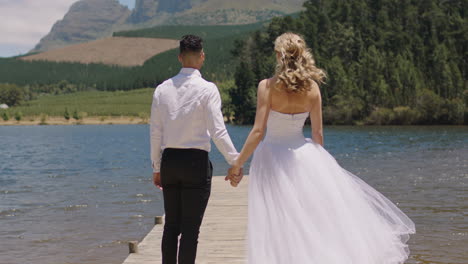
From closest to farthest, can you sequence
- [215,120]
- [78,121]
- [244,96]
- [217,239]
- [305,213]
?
[215,120] → [305,213] → [217,239] → [244,96] → [78,121]

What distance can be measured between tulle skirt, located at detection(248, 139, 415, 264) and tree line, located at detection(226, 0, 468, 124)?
88.0 metres

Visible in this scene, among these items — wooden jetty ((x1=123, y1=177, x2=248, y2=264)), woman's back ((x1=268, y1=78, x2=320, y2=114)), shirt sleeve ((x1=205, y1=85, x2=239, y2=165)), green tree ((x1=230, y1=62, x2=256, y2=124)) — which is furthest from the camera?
green tree ((x1=230, y1=62, x2=256, y2=124))

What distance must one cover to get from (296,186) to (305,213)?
28cm

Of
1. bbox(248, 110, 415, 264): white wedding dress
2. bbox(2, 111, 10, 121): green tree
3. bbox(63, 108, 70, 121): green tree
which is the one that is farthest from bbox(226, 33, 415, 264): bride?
bbox(2, 111, 10, 121): green tree

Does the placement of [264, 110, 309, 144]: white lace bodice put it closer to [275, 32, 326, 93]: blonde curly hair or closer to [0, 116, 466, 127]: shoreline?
[275, 32, 326, 93]: blonde curly hair

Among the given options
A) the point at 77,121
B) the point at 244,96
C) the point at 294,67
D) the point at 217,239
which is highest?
the point at 294,67

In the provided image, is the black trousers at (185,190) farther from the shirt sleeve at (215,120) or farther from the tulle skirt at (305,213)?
the tulle skirt at (305,213)

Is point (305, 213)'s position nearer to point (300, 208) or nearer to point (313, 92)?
point (300, 208)

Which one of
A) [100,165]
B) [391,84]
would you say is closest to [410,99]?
[391,84]

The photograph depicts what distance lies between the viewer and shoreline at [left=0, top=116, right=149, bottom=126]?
177 m

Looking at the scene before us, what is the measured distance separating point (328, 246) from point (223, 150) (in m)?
1.36

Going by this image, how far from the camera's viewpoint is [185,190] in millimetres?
6160

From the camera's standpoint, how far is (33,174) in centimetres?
3506

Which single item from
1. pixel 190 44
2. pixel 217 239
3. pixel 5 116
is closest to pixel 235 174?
pixel 190 44
